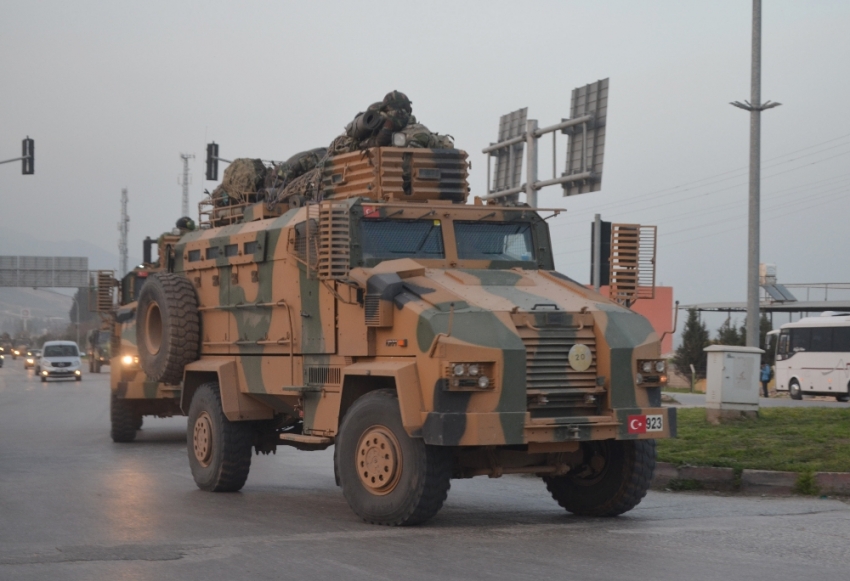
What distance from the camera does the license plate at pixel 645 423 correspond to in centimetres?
996

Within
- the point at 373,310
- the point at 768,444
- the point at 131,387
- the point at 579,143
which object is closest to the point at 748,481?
the point at 768,444

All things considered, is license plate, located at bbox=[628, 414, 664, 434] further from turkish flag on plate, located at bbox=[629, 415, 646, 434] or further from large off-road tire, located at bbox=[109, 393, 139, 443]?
large off-road tire, located at bbox=[109, 393, 139, 443]

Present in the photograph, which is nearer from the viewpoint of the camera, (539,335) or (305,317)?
(539,335)

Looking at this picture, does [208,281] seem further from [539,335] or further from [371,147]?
[539,335]

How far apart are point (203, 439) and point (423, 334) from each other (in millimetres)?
4289

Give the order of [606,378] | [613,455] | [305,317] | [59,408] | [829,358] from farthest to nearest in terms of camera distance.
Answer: [829,358] → [59,408] → [305,317] → [613,455] → [606,378]

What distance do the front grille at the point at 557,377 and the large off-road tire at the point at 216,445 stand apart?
161 inches

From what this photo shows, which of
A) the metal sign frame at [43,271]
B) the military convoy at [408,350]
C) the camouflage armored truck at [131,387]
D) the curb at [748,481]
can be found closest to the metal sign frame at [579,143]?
the camouflage armored truck at [131,387]

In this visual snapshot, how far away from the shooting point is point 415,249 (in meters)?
11.2

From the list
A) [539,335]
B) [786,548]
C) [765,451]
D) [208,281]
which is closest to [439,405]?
[539,335]

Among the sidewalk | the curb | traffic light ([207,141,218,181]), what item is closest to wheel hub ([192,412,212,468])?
the curb

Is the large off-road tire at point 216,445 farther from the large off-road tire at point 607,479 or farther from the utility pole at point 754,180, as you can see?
the utility pole at point 754,180

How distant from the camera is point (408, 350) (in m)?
9.87

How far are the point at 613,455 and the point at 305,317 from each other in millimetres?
3077
